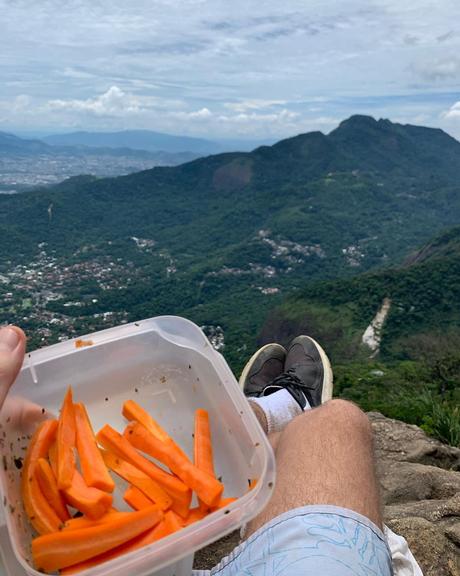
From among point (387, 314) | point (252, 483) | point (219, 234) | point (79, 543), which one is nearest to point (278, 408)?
point (252, 483)

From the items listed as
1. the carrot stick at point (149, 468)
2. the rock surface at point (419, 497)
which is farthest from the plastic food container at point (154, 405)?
the rock surface at point (419, 497)

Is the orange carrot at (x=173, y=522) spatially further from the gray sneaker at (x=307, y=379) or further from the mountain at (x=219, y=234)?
the mountain at (x=219, y=234)

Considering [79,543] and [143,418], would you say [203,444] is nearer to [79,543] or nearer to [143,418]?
[143,418]

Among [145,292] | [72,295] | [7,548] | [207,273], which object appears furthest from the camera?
Answer: [207,273]


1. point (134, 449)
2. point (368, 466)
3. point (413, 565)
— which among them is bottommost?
point (413, 565)

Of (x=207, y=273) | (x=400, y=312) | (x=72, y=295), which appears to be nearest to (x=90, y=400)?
(x=400, y=312)

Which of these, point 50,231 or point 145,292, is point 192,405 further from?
point 50,231

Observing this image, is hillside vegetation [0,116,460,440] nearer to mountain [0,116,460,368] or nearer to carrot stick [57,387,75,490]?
mountain [0,116,460,368]
